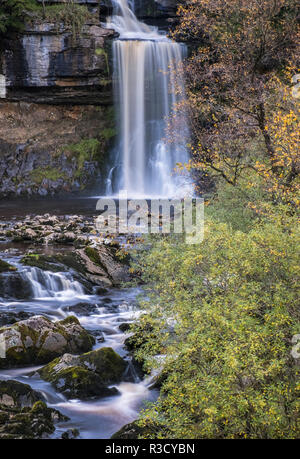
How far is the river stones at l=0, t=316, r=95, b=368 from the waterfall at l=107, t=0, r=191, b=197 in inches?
748

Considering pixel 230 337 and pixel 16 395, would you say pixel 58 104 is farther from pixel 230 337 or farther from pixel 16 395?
pixel 230 337

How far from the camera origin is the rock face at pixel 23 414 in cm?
583

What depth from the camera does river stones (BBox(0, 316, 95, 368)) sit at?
8242mm

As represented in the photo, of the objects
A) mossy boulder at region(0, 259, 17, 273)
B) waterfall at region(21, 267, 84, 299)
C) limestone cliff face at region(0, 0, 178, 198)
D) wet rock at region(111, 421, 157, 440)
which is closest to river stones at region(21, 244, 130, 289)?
waterfall at region(21, 267, 84, 299)

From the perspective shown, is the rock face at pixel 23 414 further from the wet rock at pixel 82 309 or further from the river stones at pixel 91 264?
the river stones at pixel 91 264

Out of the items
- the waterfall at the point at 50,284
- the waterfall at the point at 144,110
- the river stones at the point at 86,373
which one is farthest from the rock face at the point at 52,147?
the river stones at the point at 86,373

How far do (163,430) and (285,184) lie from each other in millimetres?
5724

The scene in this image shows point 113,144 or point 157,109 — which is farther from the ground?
point 157,109

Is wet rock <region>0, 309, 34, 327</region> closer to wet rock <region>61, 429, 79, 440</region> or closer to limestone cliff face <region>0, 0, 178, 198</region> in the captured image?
wet rock <region>61, 429, 79, 440</region>

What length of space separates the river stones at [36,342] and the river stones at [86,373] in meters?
0.46

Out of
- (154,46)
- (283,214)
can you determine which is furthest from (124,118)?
(283,214)

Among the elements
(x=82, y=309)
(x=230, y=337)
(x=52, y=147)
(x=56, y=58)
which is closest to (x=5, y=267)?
(x=82, y=309)

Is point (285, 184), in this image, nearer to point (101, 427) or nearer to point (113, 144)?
point (101, 427)

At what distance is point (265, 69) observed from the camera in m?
20.4
